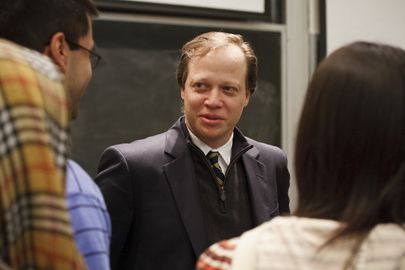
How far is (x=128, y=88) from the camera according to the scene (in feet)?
7.56

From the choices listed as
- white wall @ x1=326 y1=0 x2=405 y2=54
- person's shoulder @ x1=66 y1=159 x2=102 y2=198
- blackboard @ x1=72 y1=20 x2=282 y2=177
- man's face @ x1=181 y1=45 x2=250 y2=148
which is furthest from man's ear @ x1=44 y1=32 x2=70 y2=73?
white wall @ x1=326 y1=0 x2=405 y2=54

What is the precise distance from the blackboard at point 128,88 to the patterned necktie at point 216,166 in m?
0.77

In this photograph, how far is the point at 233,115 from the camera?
1.72m

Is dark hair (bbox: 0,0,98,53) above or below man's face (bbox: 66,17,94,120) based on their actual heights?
above

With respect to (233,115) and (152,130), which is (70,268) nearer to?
(233,115)

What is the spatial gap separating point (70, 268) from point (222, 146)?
3.93ft

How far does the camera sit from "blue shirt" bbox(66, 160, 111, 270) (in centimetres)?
94

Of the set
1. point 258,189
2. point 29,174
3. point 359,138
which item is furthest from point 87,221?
point 258,189

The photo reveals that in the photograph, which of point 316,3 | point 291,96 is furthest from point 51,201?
point 316,3

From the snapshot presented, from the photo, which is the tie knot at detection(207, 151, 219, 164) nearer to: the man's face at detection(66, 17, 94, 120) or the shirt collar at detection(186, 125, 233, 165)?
the shirt collar at detection(186, 125, 233, 165)

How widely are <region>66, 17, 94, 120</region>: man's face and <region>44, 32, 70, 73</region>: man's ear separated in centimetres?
2

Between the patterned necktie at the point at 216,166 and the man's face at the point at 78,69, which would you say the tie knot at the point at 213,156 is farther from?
the man's face at the point at 78,69

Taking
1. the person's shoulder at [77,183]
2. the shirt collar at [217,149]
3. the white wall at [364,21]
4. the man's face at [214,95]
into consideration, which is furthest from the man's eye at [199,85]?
the white wall at [364,21]

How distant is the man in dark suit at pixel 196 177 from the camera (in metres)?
1.49
